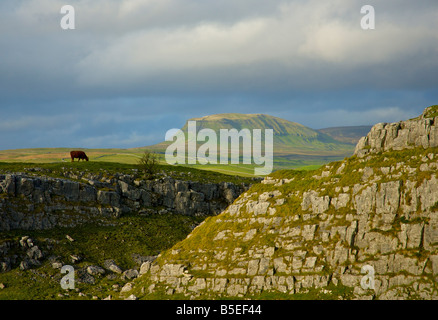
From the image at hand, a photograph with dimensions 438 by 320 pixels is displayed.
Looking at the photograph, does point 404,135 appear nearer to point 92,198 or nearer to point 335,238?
point 335,238

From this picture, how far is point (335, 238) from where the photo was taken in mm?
58125

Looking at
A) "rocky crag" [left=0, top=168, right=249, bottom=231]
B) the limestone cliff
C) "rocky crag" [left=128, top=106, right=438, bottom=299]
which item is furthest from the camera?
"rocky crag" [left=0, top=168, right=249, bottom=231]

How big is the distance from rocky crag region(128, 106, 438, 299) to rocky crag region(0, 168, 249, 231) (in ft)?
96.2

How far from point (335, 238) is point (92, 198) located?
5656 centimetres

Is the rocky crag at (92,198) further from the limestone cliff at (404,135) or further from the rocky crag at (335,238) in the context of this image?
the limestone cliff at (404,135)

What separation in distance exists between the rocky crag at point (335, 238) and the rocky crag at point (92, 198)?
96.2ft

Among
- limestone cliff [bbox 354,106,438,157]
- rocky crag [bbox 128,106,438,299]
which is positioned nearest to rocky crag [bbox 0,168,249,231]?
rocky crag [bbox 128,106,438,299]

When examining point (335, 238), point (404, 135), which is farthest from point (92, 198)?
point (404, 135)

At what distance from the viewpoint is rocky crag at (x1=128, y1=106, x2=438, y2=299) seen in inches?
2096

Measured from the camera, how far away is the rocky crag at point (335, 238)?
5325cm

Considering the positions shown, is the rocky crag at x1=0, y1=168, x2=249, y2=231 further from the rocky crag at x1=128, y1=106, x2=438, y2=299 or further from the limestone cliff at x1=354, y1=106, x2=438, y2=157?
the limestone cliff at x1=354, y1=106, x2=438, y2=157

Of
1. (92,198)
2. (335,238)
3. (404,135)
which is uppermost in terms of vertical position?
(404,135)
